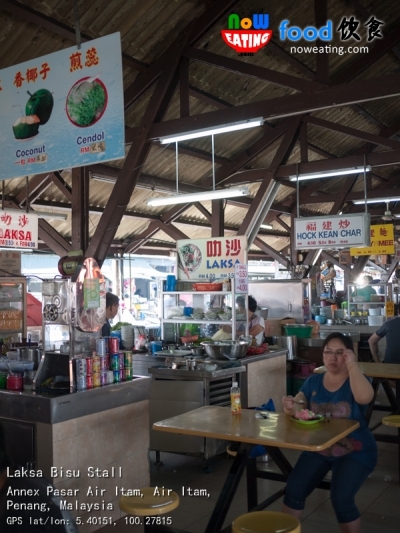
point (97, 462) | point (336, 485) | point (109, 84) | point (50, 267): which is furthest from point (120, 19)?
point (50, 267)

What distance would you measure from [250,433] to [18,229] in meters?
6.53

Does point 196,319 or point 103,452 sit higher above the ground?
point 196,319

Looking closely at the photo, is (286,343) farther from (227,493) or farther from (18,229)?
(227,493)

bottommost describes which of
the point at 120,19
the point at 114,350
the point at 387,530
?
the point at 387,530

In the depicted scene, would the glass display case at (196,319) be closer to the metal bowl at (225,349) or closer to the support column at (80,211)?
the metal bowl at (225,349)

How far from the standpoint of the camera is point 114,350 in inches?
182

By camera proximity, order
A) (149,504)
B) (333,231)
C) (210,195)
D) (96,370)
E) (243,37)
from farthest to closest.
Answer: (333,231) < (210,195) < (243,37) < (96,370) < (149,504)

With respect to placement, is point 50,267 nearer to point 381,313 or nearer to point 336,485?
point 381,313

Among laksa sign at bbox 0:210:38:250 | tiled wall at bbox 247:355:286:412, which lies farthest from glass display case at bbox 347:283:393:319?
laksa sign at bbox 0:210:38:250

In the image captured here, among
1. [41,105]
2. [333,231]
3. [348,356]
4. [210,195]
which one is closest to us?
[348,356]

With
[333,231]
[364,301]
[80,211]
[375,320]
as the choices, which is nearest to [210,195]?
[80,211]

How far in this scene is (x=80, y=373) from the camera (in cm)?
423

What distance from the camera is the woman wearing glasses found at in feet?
11.3

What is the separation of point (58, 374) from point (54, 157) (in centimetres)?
182
